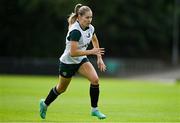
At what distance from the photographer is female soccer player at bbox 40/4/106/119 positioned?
44.1 feet

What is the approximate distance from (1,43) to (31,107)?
158 feet

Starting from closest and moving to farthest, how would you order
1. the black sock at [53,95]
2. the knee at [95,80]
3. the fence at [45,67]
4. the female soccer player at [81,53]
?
1. the female soccer player at [81,53]
2. the knee at [95,80]
3. the black sock at [53,95]
4. the fence at [45,67]

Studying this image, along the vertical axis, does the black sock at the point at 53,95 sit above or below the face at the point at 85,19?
below

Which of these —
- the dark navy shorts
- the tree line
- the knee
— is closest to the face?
the dark navy shorts

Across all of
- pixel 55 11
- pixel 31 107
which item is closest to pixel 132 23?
pixel 55 11

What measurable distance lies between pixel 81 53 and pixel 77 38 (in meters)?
0.34

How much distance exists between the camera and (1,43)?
216 feet

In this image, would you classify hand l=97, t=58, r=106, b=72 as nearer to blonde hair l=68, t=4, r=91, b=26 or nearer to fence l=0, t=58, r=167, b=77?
blonde hair l=68, t=4, r=91, b=26

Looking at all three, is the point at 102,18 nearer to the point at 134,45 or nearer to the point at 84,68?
the point at 134,45

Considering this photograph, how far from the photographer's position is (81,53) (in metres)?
13.3

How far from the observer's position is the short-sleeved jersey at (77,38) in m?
13.5

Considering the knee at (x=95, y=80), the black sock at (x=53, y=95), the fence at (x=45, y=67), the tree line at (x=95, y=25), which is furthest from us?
the tree line at (x=95, y=25)

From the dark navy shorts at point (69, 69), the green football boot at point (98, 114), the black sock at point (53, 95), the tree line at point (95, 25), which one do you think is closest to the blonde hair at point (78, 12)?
the dark navy shorts at point (69, 69)

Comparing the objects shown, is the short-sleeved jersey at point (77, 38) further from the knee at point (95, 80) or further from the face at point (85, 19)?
the knee at point (95, 80)
